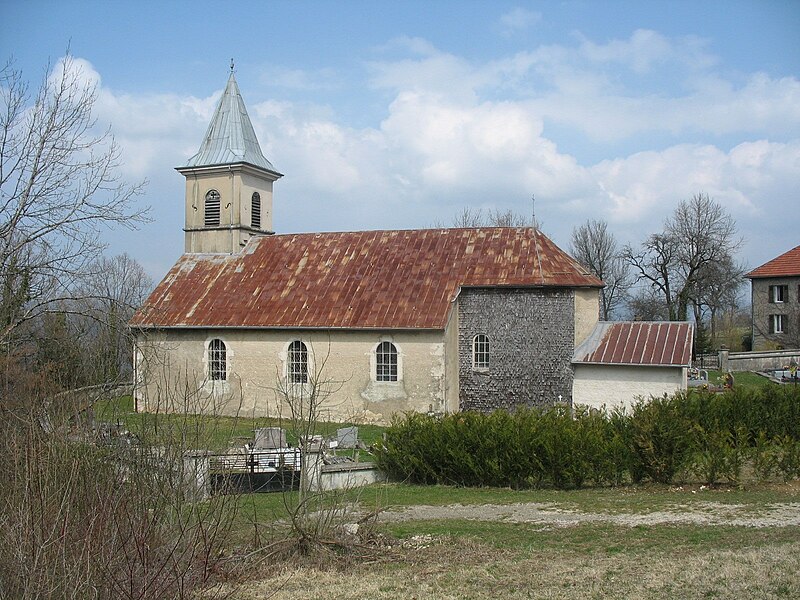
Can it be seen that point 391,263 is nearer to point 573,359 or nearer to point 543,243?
point 543,243

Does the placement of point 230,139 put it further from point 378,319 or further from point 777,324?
point 777,324

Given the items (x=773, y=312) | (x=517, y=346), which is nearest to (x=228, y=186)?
(x=517, y=346)

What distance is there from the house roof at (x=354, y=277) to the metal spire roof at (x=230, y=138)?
3.36 meters

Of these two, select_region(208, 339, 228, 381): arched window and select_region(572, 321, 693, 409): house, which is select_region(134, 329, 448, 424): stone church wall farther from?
select_region(572, 321, 693, 409): house

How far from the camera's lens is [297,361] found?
25875 mm

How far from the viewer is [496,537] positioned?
1117cm

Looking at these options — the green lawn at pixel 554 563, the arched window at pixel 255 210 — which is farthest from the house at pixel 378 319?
the green lawn at pixel 554 563

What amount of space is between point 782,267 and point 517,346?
117 feet

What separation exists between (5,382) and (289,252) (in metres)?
18.8

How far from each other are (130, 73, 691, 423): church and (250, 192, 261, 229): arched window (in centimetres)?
99

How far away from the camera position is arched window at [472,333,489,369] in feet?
81.7

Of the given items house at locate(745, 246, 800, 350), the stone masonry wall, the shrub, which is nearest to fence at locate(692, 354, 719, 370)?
house at locate(745, 246, 800, 350)

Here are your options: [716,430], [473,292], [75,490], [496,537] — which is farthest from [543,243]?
[75,490]

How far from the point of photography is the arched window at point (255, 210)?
30.5 metres
